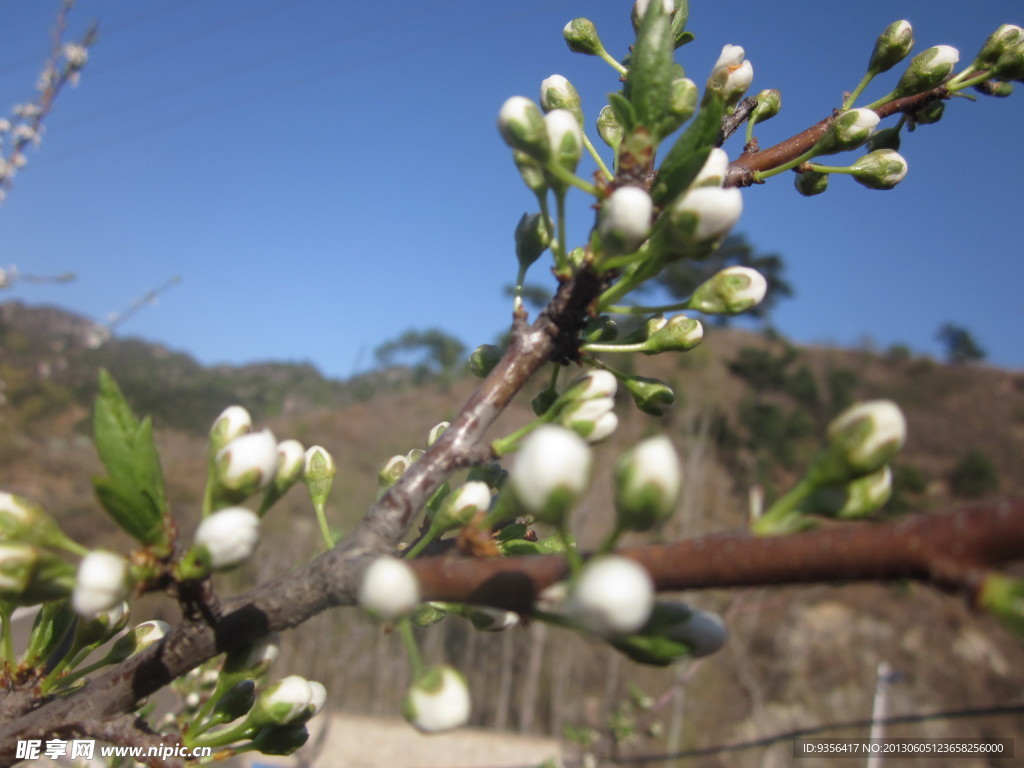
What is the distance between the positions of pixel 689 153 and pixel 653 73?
0.14 metres

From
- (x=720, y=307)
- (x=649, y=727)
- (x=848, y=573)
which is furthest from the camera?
(x=649, y=727)

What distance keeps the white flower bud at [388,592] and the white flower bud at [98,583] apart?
0.96 feet

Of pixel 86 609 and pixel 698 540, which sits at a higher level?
pixel 698 540

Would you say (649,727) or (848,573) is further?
(649,727)

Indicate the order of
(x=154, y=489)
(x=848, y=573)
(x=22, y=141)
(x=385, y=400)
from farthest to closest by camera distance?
(x=385, y=400) → (x=22, y=141) → (x=154, y=489) → (x=848, y=573)

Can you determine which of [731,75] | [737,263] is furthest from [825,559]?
[737,263]

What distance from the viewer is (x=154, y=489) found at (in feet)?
2.66

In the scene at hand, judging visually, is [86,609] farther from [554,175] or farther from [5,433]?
[5,433]

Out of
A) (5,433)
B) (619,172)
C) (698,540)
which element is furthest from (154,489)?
(5,433)

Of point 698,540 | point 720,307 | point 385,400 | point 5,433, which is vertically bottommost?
point 698,540

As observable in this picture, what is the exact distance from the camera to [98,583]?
727 millimetres

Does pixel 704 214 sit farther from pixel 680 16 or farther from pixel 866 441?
pixel 680 16

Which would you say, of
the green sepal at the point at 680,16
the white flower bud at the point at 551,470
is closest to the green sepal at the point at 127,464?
the white flower bud at the point at 551,470

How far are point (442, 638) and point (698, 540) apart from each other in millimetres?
17267
